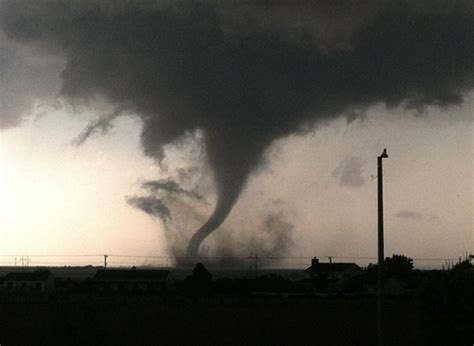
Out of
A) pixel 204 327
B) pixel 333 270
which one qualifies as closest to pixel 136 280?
pixel 333 270

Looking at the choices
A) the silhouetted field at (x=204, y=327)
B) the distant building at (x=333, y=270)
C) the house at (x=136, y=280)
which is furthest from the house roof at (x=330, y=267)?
the silhouetted field at (x=204, y=327)

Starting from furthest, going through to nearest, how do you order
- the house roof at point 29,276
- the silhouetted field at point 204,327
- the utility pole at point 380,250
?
the house roof at point 29,276
the silhouetted field at point 204,327
the utility pole at point 380,250

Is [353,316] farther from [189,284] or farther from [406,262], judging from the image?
[406,262]

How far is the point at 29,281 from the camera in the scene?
444ft

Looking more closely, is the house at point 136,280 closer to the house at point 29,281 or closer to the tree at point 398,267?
the house at point 29,281

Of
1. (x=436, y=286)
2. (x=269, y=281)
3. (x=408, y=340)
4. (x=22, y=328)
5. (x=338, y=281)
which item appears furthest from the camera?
(x=338, y=281)

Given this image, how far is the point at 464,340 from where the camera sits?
24875mm

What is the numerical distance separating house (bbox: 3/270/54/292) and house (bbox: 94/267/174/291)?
8.98m

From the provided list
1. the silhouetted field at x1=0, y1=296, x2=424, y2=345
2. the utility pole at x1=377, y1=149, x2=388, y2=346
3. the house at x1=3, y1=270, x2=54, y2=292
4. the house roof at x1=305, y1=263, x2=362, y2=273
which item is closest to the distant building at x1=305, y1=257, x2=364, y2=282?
the house roof at x1=305, y1=263, x2=362, y2=273

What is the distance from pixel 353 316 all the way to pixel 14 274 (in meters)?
104

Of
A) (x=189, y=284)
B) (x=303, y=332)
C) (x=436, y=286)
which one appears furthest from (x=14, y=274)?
(x=436, y=286)

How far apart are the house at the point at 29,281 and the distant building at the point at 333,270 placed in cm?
5087

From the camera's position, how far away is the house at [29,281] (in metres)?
131

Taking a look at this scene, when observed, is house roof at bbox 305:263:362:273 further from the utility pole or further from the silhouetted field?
the utility pole
